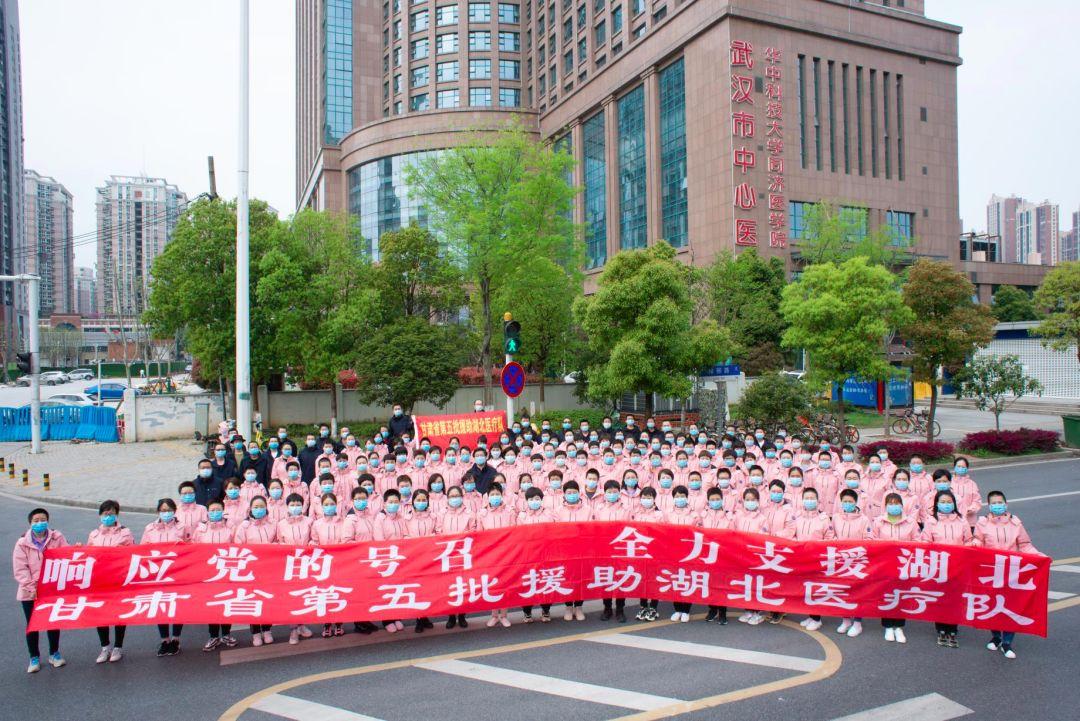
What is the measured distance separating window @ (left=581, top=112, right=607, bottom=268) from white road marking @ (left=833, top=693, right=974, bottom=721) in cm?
4908

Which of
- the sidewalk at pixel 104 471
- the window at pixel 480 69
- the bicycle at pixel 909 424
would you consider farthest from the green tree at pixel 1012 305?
the sidewalk at pixel 104 471

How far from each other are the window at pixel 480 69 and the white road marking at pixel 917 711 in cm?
6878

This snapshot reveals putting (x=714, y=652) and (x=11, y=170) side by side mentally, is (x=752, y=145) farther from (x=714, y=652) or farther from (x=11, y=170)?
(x=11, y=170)

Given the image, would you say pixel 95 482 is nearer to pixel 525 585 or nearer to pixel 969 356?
pixel 525 585

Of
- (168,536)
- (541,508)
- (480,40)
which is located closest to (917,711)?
(541,508)

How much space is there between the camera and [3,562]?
1078 cm

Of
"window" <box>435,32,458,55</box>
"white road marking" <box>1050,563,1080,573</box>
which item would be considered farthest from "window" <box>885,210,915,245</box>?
"window" <box>435,32,458,55</box>

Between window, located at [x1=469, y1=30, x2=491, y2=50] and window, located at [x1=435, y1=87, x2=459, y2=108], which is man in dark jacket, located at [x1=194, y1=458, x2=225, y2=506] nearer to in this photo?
window, located at [x1=435, y1=87, x2=459, y2=108]

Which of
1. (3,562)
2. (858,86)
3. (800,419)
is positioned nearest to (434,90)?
(858,86)

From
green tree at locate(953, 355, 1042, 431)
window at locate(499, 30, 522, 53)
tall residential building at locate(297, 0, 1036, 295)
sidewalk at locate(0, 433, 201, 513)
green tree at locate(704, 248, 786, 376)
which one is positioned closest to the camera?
sidewalk at locate(0, 433, 201, 513)

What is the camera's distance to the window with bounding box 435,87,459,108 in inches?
2677

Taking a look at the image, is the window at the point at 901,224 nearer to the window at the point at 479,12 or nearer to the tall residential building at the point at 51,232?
the window at the point at 479,12

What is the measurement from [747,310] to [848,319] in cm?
1501

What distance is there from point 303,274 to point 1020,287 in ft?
190
